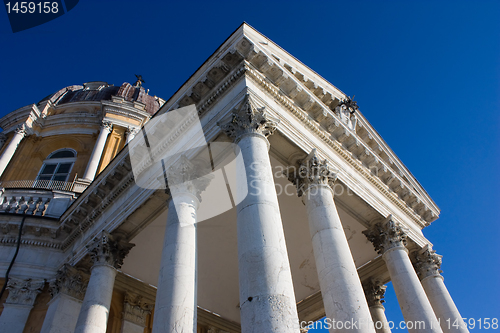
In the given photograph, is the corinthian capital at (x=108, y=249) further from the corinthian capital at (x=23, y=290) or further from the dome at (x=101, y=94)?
the dome at (x=101, y=94)

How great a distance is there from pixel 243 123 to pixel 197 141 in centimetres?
164

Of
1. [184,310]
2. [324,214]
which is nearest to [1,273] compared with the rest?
[184,310]

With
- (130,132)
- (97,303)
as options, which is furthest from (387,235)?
(130,132)

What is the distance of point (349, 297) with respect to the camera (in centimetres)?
721

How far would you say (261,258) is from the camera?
623 cm

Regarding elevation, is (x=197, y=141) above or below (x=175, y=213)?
above

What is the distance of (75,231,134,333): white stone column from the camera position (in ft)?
31.4

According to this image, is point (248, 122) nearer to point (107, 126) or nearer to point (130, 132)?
point (130, 132)

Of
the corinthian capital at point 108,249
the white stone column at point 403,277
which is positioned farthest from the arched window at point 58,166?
the white stone column at point 403,277

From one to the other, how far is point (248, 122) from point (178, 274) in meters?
3.44

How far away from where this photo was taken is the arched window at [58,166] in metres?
19.6

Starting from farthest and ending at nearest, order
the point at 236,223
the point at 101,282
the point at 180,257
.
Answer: the point at 236,223 < the point at 101,282 < the point at 180,257

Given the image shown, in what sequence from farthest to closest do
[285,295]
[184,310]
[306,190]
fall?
[306,190] → [184,310] → [285,295]

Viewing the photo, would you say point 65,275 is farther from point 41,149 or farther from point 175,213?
point 41,149
